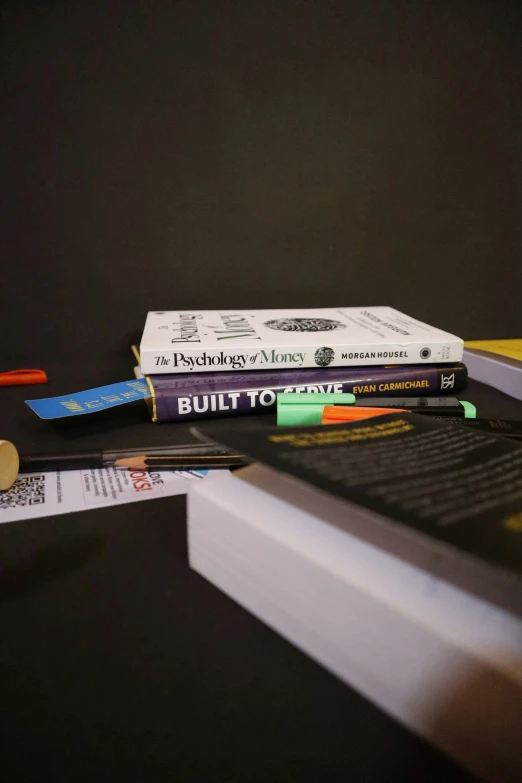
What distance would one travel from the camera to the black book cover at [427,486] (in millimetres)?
215

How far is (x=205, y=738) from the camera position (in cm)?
22

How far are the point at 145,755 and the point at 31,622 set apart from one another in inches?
4.1

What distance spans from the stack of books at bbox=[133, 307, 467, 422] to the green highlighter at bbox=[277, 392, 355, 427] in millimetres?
48

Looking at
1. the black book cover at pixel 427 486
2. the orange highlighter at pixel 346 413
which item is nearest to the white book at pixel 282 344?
the orange highlighter at pixel 346 413

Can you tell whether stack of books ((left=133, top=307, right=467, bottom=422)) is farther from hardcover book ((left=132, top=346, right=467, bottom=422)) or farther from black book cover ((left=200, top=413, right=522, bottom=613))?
black book cover ((left=200, top=413, right=522, bottom=613))

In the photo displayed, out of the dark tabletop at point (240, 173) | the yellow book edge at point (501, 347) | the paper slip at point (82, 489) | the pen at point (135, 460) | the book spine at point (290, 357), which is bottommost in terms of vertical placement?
the paper slip at point (82, 489)

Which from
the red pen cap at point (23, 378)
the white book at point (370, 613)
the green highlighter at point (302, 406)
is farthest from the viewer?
the red pen cap at point (23, 378)

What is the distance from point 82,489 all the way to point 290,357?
26cm

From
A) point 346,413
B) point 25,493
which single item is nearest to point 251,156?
point 346,413

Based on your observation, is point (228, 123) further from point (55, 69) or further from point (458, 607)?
point (458, 607)

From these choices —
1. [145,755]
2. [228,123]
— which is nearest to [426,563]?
[145,755]

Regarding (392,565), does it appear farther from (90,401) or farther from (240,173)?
(240,173)

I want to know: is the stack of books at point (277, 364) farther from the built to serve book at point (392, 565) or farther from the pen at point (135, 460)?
the built to serve book at point (392, 565)

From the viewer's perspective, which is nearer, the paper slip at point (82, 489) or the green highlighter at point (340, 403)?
the paper slip at point (82, 489)
